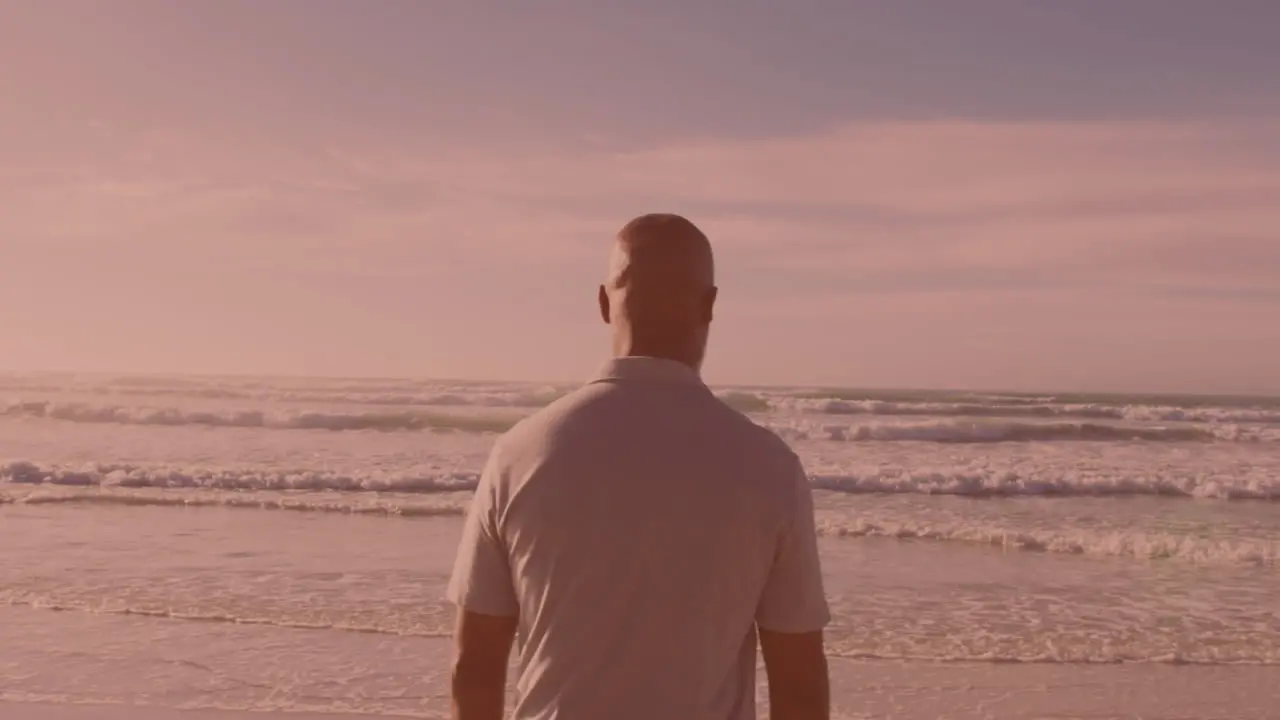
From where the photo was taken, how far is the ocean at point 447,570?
22.7 feet

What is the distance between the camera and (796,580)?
178 centimetres

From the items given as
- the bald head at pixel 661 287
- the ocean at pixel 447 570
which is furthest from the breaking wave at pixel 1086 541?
the bald head at pixel 661 287

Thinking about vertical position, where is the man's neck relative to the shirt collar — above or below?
above

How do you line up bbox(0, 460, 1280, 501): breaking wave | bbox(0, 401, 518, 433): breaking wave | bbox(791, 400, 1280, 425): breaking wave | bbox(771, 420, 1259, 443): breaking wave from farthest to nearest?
bbox(791, 400, 1280, 425): breaking wave < bbox(0, 401, 518, 433): breaking wave < bbox(771, 420, 1259, 443): breaking wave < bbox(0, 460, 1280, 501): breaking wave

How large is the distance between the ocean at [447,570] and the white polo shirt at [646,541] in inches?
195

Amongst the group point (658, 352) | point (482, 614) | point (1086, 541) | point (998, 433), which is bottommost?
point (1086, 541)

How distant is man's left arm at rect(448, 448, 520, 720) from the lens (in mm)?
1850

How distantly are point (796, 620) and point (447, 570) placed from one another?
8967mm

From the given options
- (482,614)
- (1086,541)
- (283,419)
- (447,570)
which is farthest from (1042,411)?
(482,614)

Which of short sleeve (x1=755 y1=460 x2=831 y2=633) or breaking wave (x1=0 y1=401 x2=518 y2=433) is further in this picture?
breaking wave (x1=0 y1=401 x2=518 y2=433)

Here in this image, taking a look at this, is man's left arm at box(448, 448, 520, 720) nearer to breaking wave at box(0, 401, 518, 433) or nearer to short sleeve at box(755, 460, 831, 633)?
short sleeve at box(755, 460, 831, 633)

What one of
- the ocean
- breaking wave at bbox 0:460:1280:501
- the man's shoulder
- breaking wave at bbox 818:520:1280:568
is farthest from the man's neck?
breaking wave at bbox 0:460:1280:501

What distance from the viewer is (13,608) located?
875 centimetres

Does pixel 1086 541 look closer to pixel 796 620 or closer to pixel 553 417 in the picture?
pixel 796 620
